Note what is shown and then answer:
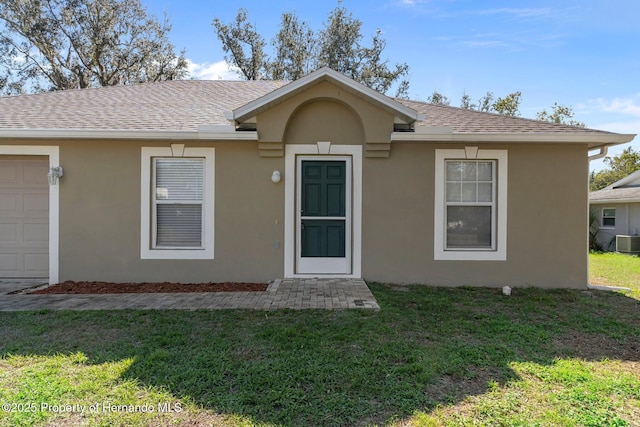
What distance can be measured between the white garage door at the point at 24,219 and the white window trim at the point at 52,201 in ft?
1.74

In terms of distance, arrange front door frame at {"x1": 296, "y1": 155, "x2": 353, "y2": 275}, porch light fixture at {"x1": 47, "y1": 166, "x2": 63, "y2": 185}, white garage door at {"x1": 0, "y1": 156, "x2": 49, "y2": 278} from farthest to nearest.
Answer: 1. white garage door at {"x1": 0, "y1": 156, "x2": 49, "y2": 278}
2. front door frame at {"x1": 296, "y1": 155, "x2": 353, "y2": 275}
3. porch light fixture at {"x1": 47, "y1": 166, "x2": 63, "y2": 185}

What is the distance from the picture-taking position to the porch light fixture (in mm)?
6445

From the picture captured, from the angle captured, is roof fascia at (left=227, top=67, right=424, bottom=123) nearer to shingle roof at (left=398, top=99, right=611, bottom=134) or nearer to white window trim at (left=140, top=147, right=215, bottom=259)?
white window trim at (left=140, top=147, right=215, bottom=259)

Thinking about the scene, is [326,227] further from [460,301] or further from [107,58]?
[107,58]

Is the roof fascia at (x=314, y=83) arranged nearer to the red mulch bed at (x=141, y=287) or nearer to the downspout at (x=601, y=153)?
the red mulch bed at (x=141, y=287)

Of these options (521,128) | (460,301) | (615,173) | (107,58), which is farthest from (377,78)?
(615,173)

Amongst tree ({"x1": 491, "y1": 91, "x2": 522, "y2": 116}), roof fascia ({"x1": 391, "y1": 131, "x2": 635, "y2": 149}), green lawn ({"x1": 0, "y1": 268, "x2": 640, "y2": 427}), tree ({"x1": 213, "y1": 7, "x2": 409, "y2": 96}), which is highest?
tree ({"x1": 213, "y1": 7, "x2": 409, "y2": 96})

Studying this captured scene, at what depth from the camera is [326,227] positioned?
6.76 m

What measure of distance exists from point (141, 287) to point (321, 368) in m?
4.41

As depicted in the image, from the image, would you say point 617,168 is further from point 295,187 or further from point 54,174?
point 54,174

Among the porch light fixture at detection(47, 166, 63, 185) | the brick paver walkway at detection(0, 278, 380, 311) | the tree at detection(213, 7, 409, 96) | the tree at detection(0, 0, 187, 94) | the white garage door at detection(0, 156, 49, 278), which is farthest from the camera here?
the tree at detection(213, 7, 409, 96)

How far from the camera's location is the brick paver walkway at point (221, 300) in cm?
508

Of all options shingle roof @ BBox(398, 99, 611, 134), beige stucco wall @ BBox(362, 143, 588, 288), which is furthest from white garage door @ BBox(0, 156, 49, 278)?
shingle roof @ BBox(398, 99, 611, 134)

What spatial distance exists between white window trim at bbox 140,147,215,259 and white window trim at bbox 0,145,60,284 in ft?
5.00
